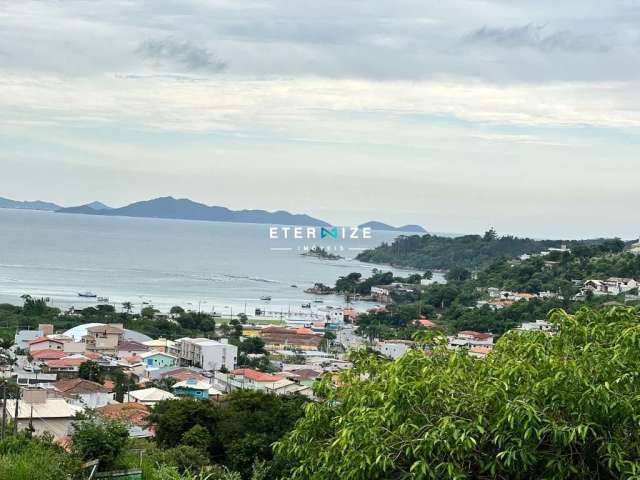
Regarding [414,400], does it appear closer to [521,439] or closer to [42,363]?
[521,439]

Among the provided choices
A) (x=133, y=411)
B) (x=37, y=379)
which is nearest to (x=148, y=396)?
(x=37, y=379)

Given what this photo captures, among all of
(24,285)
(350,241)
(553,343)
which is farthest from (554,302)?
(350,241)

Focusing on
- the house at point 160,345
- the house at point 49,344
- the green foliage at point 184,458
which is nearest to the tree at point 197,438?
the green foliage at point 184,458

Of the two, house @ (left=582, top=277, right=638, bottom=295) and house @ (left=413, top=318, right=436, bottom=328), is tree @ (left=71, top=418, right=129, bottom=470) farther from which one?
house @ (left=582, top=277, right=638, bottom=295)

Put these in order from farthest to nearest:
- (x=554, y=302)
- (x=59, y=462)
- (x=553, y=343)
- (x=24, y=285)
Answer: (x=24, y=285) → (x=554, y=302) → (x=59, y=462) → (x=553, y=343)

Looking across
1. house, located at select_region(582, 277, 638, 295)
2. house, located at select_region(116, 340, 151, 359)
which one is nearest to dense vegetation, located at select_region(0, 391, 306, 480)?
house, located at select_region(116, 340, 151, 359)
